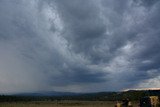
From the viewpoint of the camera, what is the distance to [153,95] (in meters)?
41.6

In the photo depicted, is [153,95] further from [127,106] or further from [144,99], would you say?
[127,106]

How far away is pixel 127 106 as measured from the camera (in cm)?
4112

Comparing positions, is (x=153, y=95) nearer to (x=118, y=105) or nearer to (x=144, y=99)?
(x=144, y=99)

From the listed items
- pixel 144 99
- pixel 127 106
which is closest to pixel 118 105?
pixel 127 106

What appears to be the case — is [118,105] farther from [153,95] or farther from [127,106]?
[153,95]

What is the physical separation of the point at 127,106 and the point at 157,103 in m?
4.12

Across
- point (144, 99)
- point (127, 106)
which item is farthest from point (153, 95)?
point (127, 106)

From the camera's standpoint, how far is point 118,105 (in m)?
41.3

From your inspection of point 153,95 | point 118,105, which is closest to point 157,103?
point 153,95

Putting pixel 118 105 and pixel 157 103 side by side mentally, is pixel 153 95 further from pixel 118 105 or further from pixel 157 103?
pixel 118 105

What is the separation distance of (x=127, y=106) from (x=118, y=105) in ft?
4.12

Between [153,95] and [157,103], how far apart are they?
184cm

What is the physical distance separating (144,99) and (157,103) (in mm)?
1980

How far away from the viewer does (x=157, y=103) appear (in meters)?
39.9
